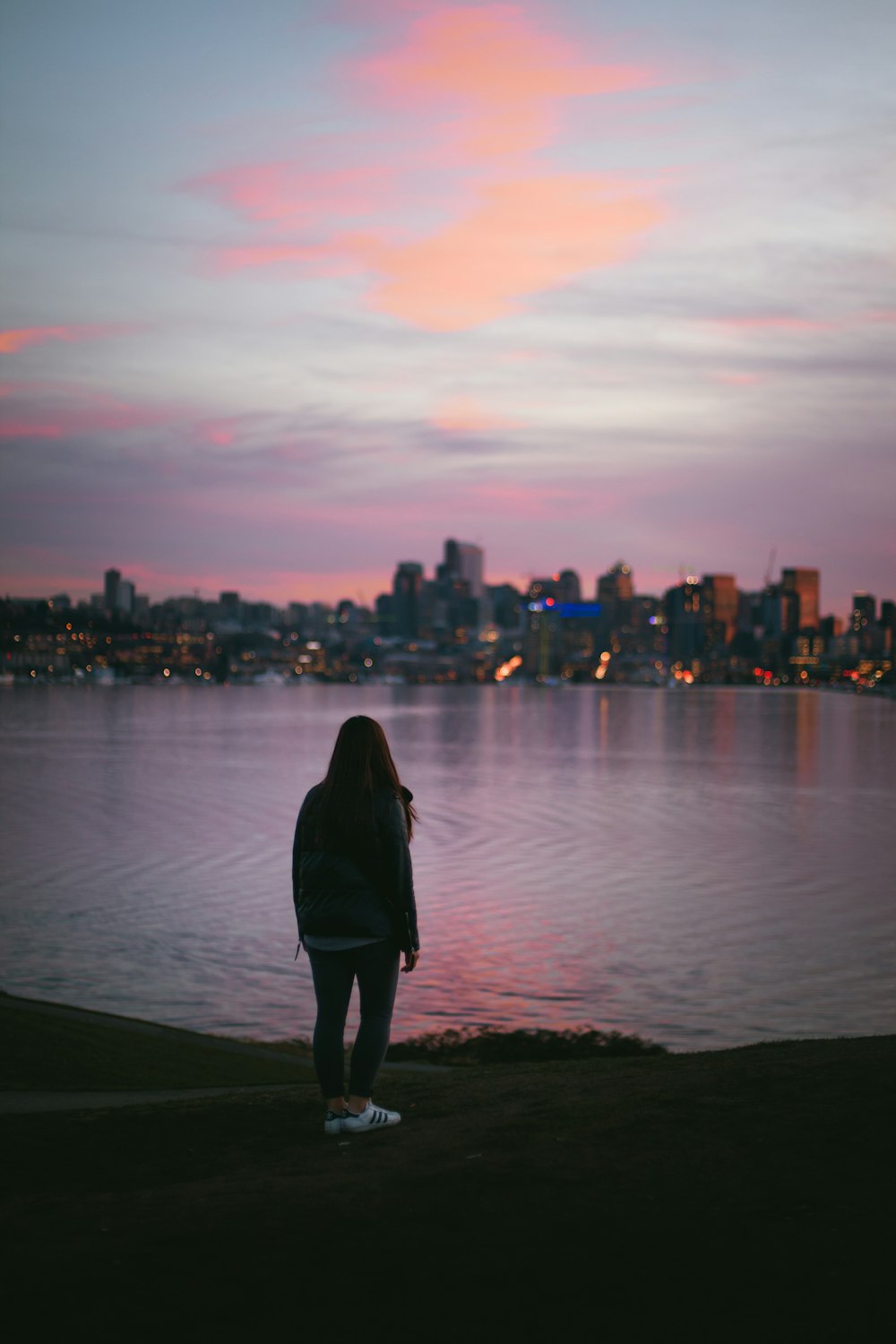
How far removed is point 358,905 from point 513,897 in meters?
29.5

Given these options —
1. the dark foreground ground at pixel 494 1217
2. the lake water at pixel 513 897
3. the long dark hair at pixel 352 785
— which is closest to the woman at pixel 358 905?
the long dark hair at pixel 352 785

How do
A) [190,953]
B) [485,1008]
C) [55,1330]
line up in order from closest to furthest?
1. [55,1330]
2. [485,1008]
3. [190,953]

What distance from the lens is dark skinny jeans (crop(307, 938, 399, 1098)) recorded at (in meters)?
8.55

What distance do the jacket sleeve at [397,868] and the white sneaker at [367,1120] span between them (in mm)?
979

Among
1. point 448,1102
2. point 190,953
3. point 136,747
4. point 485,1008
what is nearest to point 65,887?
point 190,953

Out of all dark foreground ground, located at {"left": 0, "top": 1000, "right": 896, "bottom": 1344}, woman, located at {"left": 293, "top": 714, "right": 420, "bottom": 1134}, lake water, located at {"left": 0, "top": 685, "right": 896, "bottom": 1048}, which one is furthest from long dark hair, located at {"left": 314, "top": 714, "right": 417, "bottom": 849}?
lake water, located at {"left": 0, "top": 685, "right": 896, "bottom": 1048}

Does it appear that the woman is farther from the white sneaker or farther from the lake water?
the lake water

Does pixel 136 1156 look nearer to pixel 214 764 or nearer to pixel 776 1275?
pixel 776 1275

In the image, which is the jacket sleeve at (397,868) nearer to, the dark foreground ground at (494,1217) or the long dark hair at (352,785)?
the long dark hair at (352,785)

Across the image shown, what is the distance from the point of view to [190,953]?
28.9 metres

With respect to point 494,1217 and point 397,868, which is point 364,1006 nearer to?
point 397,868

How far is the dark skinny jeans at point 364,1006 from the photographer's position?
Result: 28.0ft

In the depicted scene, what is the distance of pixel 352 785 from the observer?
8523mm

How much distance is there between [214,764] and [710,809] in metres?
38.0
